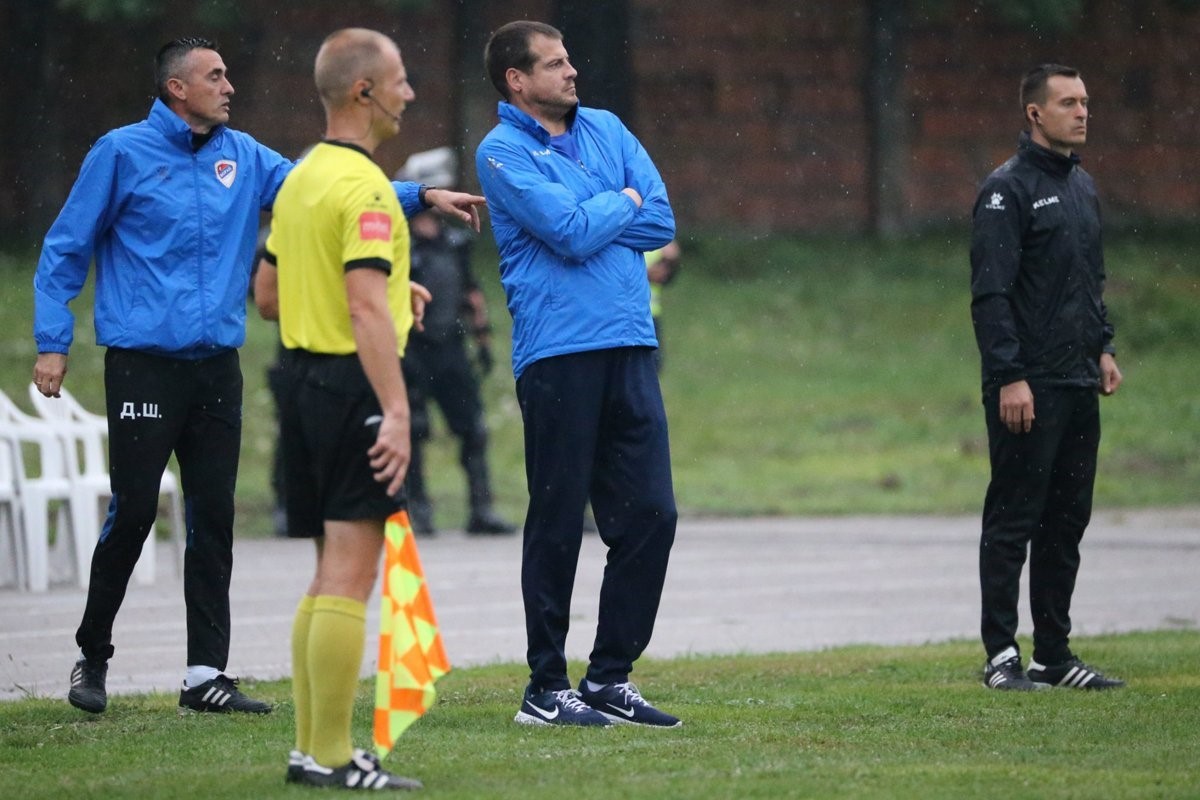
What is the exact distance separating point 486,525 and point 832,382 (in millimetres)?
9028

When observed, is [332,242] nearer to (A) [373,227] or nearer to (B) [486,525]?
(A) [373,227]

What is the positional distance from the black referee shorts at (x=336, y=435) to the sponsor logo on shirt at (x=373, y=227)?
0.35 meters

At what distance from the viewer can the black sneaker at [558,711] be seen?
684 centimetres

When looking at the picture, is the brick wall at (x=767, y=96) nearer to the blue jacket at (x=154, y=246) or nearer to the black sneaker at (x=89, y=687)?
the blue jacket at (x=154, y=246)

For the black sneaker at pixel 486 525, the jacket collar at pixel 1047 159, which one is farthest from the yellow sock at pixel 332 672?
the black sneaker at pixel 486 525

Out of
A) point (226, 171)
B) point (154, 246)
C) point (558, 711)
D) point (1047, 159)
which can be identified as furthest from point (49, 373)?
point (1047, 159)

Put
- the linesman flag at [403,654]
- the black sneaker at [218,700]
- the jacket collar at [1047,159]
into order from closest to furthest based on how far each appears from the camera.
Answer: the linesman flag at [403,654], the black sneaker at [218,700], the jacket collar at [1047,159]

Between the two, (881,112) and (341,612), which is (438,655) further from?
(881,112)

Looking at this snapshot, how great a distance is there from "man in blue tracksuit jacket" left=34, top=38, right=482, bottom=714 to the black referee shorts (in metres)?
1.51

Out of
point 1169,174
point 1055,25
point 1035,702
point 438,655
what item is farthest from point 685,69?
point 438,655

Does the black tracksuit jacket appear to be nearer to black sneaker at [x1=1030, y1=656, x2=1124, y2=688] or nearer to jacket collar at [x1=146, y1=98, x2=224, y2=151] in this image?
black sneaker at [x1=1030, y1=656, x2=1124, y2=688]

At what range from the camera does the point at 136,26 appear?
29750mm

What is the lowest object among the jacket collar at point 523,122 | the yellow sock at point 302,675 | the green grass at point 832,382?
the green grass at point 832,382

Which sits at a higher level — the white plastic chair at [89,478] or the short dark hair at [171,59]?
the short dark hair at [171,59]
